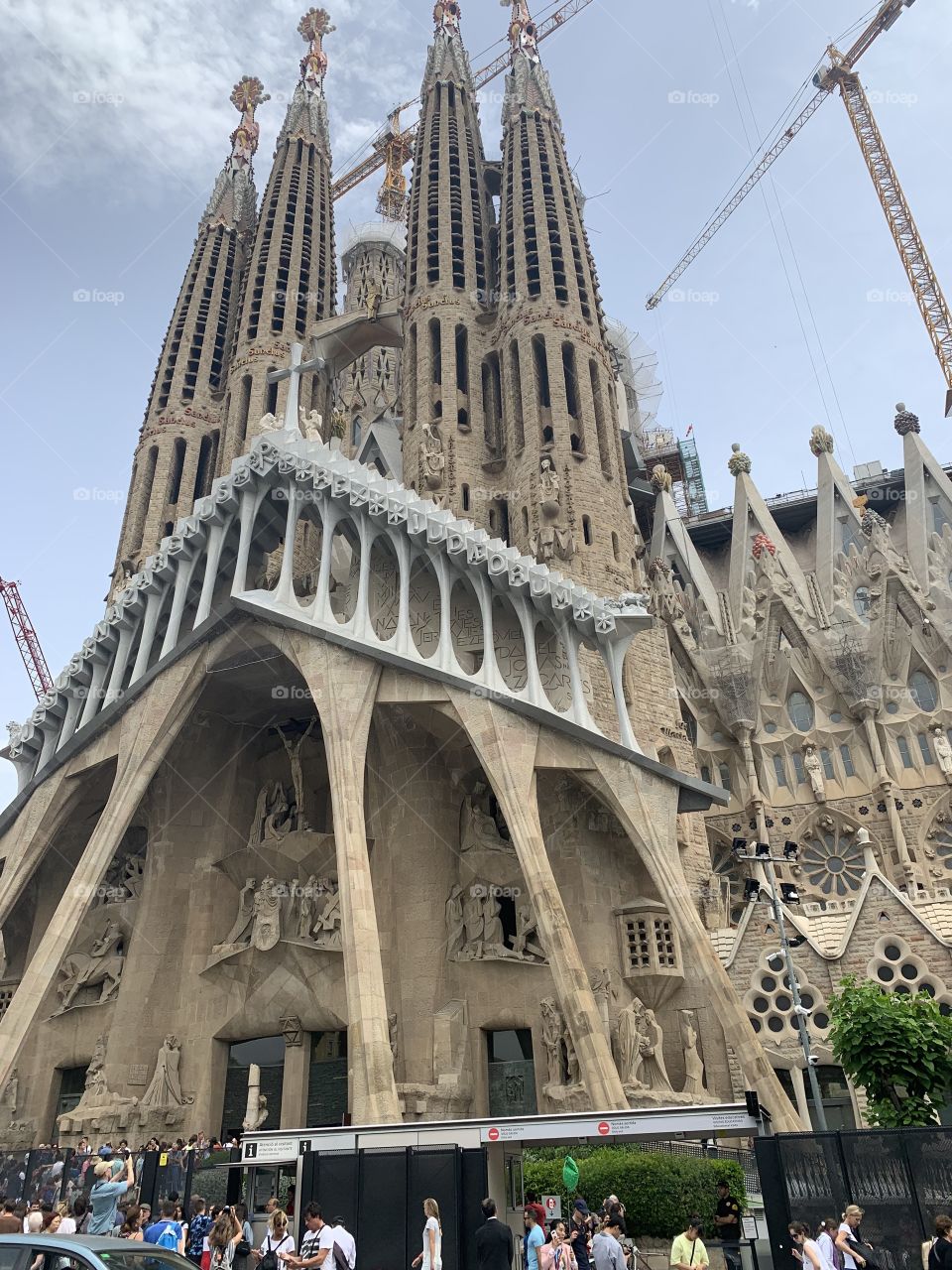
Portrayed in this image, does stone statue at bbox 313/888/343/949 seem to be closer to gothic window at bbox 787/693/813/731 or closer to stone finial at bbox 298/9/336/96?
gothic window at bbox 787/693/813/731

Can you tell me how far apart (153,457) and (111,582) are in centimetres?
492

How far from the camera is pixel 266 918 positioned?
2164cm

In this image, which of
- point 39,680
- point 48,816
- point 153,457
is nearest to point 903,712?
point 48,816

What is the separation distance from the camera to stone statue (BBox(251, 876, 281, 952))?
843 inches

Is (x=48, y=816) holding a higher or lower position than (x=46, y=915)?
higher

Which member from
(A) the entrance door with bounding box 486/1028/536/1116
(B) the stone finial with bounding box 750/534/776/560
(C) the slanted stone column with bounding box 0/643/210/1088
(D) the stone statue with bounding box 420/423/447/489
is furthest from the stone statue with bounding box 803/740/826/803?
(C) the slanted stone column with bounding box 0/643/210/1088

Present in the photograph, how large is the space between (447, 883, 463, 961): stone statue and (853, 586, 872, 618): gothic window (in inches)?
736

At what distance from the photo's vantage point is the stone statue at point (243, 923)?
22.1 m

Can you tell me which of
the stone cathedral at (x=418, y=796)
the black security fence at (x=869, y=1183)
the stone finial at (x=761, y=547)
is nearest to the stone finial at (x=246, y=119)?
the stone cathedral at (x=418, y=796)

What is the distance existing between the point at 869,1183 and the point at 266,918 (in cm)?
1612

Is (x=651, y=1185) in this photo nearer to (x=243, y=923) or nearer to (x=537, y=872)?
(x=537, y=872)

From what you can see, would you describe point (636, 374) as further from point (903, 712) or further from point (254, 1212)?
point (254, 1212)

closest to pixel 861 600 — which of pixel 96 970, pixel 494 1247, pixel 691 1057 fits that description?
pixel 691 1057

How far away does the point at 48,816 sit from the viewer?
2402 cm
